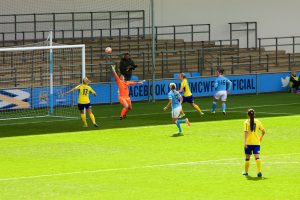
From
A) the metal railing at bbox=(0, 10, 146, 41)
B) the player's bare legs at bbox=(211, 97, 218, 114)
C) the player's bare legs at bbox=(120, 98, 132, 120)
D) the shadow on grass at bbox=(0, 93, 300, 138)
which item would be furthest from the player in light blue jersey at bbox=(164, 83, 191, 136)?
the metal railing at bbox=(0, 10, 146, 41)

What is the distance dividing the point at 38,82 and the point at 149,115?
18.3ft

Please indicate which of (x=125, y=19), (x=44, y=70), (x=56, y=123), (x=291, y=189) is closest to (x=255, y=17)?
(x=125, y=19)

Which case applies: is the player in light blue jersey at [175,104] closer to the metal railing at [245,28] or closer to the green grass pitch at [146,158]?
the green grass pitch at [146,158]

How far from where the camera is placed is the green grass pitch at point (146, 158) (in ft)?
76.6

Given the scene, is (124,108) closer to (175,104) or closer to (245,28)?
(175,104)

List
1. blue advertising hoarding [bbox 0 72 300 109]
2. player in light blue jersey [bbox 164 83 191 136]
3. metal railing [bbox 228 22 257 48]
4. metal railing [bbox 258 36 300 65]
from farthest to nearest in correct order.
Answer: metal railing [bbox 228 22 257 48]
metal railing [bbox 258 36 300 65]
blue advertising hoarding [bbox 0 72 300 109]
player in light blue jersey [bbox 164 83 191 136]

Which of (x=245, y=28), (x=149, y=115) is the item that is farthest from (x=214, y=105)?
(x=245, y=28)

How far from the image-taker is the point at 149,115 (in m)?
42.1

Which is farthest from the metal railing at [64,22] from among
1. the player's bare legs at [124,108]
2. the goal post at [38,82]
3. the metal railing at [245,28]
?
the player's bare legs at [124,108]

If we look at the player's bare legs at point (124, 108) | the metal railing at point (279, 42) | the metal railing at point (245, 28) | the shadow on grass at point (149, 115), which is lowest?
the shadow on grass at point (149, 115)

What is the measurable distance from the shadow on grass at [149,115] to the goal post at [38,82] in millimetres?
1460

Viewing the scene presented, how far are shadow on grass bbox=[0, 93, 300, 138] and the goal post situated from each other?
146 cm

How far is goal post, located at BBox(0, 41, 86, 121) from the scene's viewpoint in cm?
4306

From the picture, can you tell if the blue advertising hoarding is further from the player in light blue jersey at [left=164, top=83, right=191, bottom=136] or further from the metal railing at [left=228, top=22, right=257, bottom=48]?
the player in light blue jersey at [left=164, top=83, right=191, bottom=136]
